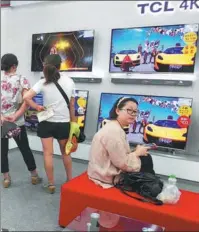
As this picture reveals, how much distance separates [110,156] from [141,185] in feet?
0.93

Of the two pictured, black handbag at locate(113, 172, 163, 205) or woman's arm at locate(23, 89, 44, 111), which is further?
woman's arm at locate(23, 89, 44, 111)

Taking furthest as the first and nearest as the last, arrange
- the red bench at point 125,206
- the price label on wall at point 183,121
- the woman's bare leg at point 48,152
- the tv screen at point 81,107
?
the tv screen at point 81,107 < the price label on wall at point 183,121 < the woman's bare leg at point 48,152 < the red bench at point 125,206

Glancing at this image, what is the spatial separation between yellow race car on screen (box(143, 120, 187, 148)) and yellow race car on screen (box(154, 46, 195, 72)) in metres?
0.62

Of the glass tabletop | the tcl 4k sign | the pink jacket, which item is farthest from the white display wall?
the glass tabletop

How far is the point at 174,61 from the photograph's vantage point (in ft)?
10.7

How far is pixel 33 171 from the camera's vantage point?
110 inches

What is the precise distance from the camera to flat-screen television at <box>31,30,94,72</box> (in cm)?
381

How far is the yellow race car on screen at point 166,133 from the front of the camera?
10.4ft

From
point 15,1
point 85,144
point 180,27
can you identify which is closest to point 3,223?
point 85,144

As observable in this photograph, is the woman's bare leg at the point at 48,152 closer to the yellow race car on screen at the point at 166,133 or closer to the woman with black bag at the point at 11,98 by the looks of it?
the woman with black bag at the point at 11,98

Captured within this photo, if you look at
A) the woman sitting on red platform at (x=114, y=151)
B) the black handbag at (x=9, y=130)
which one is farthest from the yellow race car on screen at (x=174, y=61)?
the black handbag at (x=9, y=130)

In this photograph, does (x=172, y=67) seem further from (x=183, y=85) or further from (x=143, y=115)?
(x=143, y=115)

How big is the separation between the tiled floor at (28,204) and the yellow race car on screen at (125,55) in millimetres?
1488

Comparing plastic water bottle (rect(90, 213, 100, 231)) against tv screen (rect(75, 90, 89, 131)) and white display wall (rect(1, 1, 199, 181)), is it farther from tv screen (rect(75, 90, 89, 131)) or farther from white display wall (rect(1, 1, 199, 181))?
tv screen (rect(75, 90, 89, 131))
